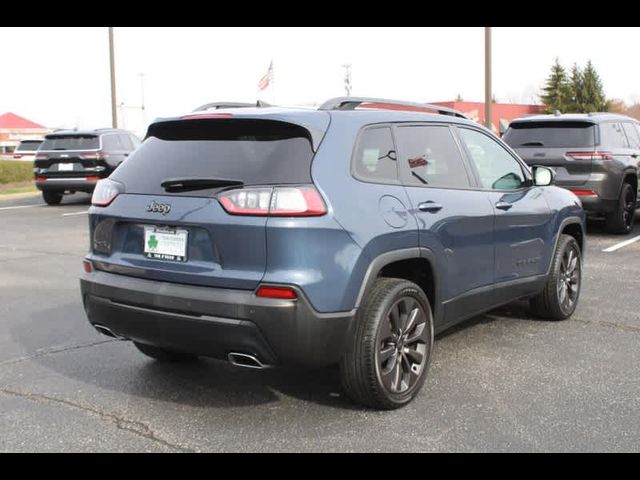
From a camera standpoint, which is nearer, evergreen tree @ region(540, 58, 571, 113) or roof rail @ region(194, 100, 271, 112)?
roof rail @ region(194, 100, 271, 112)

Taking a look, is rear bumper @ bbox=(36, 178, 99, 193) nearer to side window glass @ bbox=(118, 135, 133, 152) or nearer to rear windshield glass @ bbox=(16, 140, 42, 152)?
side window glass @ bbox=(118, 135, 133, 152)

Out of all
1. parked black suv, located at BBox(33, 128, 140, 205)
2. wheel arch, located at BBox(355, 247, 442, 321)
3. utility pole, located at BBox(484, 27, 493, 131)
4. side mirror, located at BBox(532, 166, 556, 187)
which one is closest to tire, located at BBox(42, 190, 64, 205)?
parked black suv, located at BBox(33, 128, 140, 205)

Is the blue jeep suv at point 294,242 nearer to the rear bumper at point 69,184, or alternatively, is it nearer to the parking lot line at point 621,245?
the parking lot line at point 621,245

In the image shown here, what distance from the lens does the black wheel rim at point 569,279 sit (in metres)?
6.03

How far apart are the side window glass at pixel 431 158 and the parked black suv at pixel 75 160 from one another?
12.8 metres

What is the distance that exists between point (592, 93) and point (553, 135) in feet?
197

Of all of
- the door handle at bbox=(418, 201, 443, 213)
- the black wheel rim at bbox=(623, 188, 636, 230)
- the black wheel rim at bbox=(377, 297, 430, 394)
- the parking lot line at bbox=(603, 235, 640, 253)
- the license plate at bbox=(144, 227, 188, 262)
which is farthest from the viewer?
the black wheel rim at bbox=(623, 188, 636, 230)

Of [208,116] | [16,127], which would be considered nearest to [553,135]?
[208,116]

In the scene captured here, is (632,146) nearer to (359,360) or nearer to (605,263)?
(605,263)

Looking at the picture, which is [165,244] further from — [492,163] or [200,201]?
[492,163]

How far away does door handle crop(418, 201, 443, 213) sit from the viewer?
4250 mm

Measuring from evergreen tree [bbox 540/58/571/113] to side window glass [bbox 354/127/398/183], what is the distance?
65.1 meters

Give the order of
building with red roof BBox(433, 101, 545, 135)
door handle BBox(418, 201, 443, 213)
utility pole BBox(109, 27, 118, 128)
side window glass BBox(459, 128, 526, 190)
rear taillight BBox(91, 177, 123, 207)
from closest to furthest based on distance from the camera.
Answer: rear taillight BBox(91, 177, 123, 207) → door handle BBox(418, 201, 443, 213) → side window glass BBox(459, 128, 526, 190) → utility pole BBox(109, 27, 118, 128) → building with red roof BBox(433, 101, 545, 135)
